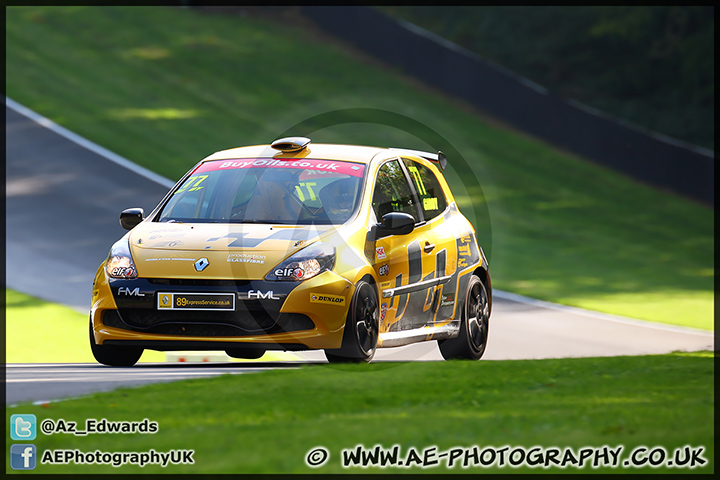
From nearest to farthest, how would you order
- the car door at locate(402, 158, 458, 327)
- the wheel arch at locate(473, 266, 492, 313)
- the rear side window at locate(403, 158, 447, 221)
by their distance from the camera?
the car door at locate(402, 158, 458, 327), the rear side window at locate(403, 158, 447, 221), the wheel arch at locate(473, 266, 492, 313)

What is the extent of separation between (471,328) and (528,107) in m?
20.8

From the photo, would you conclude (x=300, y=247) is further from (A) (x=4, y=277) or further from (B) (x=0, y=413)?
(A) (x=4, y=277)

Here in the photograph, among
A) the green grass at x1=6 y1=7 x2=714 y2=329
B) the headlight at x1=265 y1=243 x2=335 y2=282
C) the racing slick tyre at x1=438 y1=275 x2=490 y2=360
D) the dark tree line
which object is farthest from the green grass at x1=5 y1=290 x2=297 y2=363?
the dark tree line

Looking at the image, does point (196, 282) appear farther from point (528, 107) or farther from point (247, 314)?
point (528, 107)

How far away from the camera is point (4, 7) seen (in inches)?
1273

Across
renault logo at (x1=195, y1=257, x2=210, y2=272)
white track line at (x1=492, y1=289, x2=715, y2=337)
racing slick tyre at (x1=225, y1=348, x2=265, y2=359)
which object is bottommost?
white track line at (x1=492, y1=289, x2=715, y2=337)

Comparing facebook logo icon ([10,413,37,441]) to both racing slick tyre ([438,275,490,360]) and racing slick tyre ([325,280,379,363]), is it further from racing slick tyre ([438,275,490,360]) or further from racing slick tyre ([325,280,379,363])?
racing slick tyre ([438,275,490,360])

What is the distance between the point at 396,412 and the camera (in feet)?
20.2

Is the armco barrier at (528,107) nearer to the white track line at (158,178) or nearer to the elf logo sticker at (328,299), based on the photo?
the white track line at (158,178)

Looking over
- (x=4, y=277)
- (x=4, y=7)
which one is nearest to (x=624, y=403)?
(x=4, y=277)

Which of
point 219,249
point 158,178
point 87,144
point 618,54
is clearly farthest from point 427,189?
point 618,54

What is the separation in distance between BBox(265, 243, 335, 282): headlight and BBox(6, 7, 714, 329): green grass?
10.3 metres

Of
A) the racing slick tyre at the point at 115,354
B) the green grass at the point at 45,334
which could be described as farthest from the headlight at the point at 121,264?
the green grass at the point at 45,334

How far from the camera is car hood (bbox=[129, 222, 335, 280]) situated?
25.3 ft
